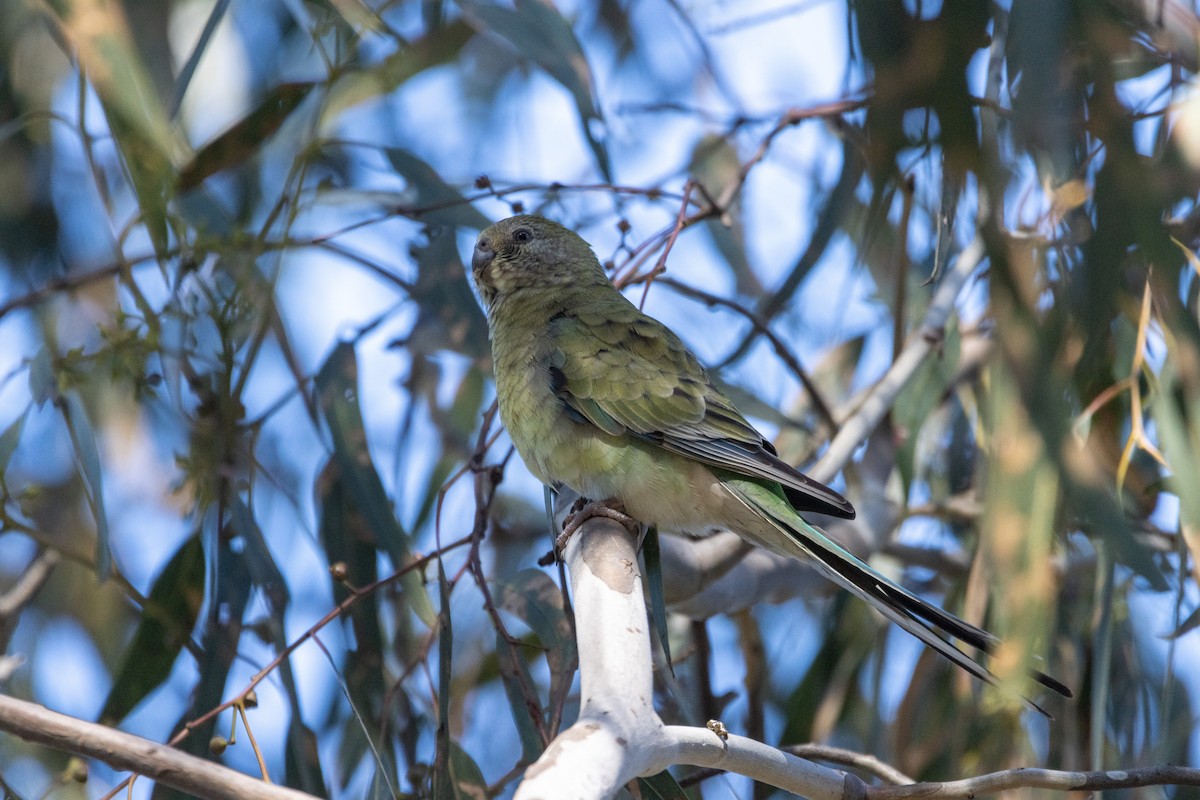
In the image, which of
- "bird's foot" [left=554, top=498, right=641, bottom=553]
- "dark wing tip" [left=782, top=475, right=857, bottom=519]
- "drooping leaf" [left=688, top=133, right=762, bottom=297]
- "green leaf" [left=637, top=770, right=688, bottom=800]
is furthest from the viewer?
"drooping leaf" [left=688, top=133, right=762, bottom=297]

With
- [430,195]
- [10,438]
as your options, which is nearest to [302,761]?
[10,438]

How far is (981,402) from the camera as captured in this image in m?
3.63

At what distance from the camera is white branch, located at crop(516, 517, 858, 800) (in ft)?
4.54

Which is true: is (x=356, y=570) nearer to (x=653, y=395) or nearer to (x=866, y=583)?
(x=653, y=395)

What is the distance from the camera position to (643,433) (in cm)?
279

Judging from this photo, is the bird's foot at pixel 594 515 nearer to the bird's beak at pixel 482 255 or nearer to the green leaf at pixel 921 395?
the bird's beak at pixel 482 255

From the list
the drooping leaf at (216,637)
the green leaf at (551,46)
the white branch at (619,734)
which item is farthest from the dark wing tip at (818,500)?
the drooping leaf at (216,637)

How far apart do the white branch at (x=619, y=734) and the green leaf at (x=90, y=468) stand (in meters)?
1.01

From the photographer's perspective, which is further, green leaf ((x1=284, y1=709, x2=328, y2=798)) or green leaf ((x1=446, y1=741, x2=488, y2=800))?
green leaf ((x1=284, y1=709, x2=328, y2=798))

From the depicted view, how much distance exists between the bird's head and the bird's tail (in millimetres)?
997

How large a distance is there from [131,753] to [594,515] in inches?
53.3

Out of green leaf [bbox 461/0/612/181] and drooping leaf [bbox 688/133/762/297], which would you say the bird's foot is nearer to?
green leaf [bbox 461/0/612/181]

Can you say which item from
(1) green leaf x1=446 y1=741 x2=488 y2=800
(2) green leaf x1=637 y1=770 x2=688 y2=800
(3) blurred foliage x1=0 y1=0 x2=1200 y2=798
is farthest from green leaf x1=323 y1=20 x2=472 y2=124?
(2) green leaf x1=637 y1=770 x2=688 y2=800

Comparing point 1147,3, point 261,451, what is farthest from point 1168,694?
point 261,451
